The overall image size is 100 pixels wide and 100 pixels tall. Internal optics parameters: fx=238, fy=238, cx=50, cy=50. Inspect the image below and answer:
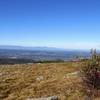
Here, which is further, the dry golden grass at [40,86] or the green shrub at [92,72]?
the green shrub at [92,72]

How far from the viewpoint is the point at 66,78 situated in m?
21.5

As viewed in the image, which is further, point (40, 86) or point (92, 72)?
point (40, 86)

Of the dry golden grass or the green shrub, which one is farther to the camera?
the green shrub

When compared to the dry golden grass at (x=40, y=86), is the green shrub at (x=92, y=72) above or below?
above

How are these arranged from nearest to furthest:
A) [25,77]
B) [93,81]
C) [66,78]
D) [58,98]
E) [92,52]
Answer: [58,98], [93,81], [92,52], [66,78], [25,77]

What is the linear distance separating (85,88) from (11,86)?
651 cm

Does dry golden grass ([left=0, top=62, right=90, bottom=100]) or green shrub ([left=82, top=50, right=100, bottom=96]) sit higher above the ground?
green shrub ([left=82, top=50, right=100, bottom=96])

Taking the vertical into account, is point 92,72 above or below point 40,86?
above

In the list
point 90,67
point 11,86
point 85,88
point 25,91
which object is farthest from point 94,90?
point 11,86

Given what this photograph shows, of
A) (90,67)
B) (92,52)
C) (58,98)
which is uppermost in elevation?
(92,52)

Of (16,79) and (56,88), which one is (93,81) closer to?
(56,88)

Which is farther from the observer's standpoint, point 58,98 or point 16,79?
point 16,79

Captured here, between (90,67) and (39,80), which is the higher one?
(90,67)

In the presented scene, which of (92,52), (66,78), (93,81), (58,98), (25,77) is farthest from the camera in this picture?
(25,77)
